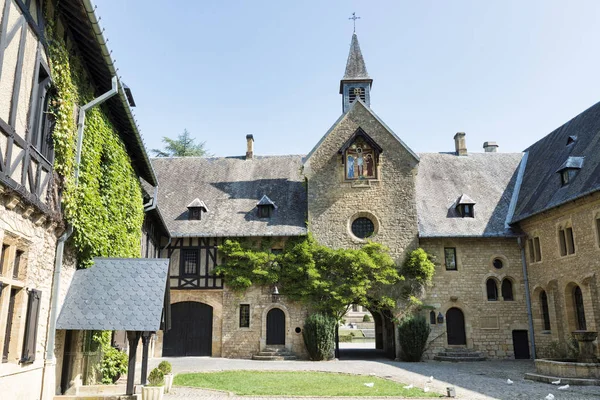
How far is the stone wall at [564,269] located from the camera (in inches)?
719

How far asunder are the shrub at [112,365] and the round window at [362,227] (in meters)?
12.5

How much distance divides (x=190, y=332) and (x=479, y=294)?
13.2 m

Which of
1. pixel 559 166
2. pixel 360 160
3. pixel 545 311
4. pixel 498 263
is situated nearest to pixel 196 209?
pixel 360 160

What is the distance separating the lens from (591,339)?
15.7 m

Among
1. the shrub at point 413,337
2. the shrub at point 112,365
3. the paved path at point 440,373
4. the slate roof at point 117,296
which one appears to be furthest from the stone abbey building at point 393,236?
the slate roof at point 117,296

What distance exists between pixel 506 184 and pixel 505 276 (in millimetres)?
5558

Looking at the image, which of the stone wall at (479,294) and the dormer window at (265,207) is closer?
the stone wall at (479,294)

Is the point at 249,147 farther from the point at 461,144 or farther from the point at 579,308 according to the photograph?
the point at 579,308

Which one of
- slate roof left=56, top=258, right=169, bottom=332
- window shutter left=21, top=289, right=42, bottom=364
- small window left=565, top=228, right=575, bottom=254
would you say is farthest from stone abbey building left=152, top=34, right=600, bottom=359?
window shutter left=21, top=289, right=42, bottom=364

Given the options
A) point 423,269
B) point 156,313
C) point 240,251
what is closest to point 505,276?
point 423,269

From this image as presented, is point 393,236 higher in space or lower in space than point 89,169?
higher

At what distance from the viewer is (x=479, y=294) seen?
2277 centimetres

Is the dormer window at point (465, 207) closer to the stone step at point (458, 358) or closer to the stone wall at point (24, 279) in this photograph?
the stone step at point (458, 358)

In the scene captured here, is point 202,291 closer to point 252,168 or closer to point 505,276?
point 252,168
